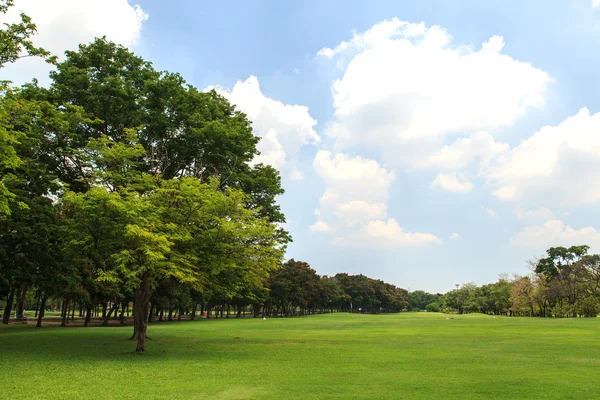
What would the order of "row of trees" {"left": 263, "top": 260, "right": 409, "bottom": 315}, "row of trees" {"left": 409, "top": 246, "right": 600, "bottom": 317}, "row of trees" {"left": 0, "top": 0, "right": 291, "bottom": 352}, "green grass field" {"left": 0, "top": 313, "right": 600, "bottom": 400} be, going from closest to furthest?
"green grass field" {"left": 0, "top": 313, "right": 600, "bottom": 400}
"row of trees" {"left": 0, "top": 0, "right": 291, "bottom": 352}
"row of trees" {"left": 409, "top": 246, "right": 600, "bottom": 317}
"row of trees" {"left": 263, "top": 260, "right": 409, "bottom": 315}

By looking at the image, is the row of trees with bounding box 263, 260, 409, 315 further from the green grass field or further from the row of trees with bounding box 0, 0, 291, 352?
the green grass field

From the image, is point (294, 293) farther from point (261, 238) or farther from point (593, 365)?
point (593, 365)

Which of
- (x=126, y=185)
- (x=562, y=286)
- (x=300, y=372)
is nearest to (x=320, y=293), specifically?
(x=562, y=286)

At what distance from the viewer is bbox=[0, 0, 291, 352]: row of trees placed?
18906 millimetres

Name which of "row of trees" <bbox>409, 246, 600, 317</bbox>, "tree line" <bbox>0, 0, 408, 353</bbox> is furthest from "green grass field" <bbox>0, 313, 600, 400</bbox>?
"row of trees" <bbox>409, 246, 600, 317</bbox>

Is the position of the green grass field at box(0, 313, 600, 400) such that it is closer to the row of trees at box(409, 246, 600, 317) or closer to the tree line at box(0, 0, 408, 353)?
the tree line at box(0, 0, 408, 353)

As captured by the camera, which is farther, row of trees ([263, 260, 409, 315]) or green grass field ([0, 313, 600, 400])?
row of trees ([263, 260, 409, 315])

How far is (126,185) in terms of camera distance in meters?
22.0

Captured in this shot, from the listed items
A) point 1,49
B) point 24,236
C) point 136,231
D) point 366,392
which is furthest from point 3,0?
point 366,392

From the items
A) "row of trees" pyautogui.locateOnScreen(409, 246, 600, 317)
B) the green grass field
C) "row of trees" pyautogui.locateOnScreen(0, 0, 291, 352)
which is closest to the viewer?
the green grass field

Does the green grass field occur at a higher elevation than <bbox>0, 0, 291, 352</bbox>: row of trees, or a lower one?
lower

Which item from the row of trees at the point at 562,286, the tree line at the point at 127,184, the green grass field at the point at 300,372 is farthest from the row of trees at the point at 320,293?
the row of trees at the point at 562,286

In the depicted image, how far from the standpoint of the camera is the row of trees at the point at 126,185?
62.0ft

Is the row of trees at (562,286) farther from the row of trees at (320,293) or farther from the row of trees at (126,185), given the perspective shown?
the row of trees at (126,185)
